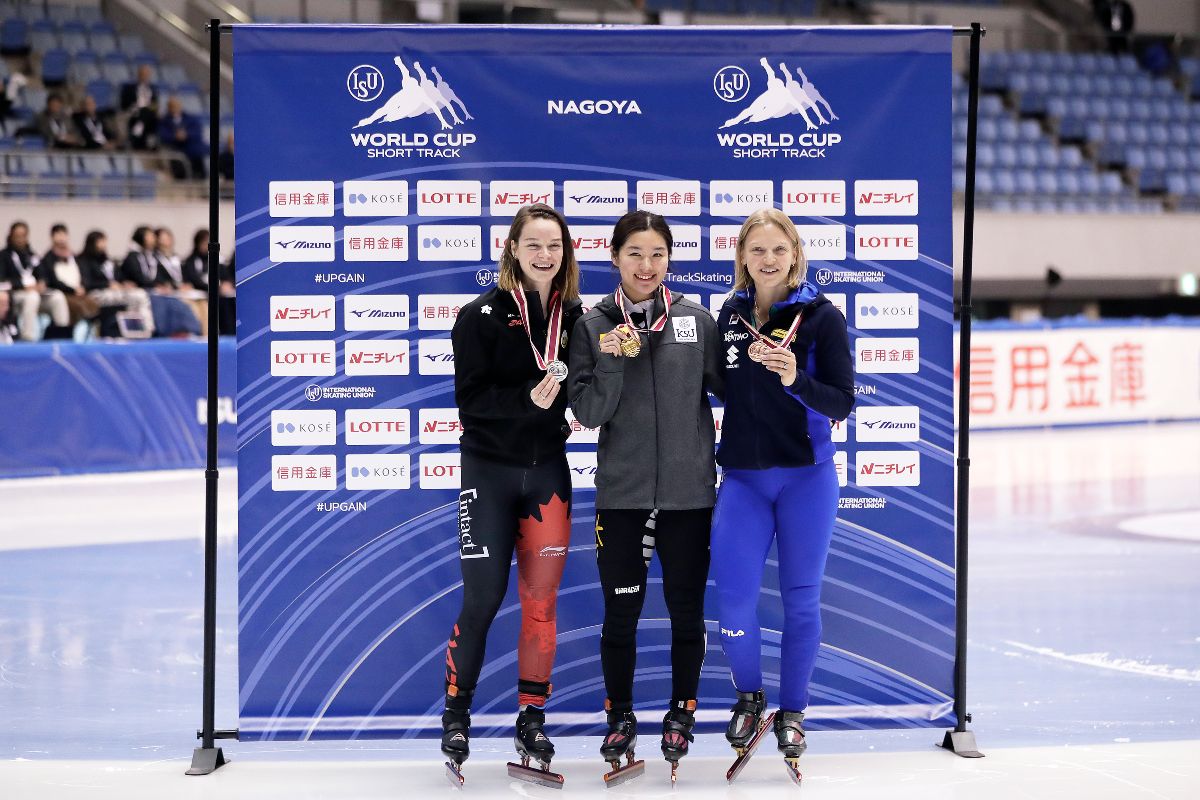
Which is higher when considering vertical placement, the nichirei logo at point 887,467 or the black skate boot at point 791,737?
the nichirei logo at point 887,467

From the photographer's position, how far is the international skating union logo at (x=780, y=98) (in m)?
4.98

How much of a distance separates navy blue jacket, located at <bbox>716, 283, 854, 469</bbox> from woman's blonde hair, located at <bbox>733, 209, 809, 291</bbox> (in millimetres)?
46

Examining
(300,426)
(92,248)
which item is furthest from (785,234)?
(92,248)

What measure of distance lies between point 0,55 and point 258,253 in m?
15.5

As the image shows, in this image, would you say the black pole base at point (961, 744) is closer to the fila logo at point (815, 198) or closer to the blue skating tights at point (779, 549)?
the blue skating tights at point (779, 549)

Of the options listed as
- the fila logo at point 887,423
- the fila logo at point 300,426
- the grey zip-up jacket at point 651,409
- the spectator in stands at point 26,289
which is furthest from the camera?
the spectator in stands at point 26,289

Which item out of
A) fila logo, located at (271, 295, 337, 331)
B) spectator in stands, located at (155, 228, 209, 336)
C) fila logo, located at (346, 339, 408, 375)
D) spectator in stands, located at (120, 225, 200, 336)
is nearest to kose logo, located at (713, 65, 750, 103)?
fila logo, located at (346, 339, 408, 375)

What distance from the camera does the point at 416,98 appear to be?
4918mm

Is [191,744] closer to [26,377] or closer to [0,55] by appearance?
[26,377]

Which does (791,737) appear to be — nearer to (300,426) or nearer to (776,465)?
(776,465)

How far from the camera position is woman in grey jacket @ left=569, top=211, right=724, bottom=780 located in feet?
14.6

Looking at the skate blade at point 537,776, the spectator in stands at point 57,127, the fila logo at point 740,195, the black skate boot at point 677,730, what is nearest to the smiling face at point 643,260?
the fila logo at point 740,195

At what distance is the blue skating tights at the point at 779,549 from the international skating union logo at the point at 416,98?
162 centimetres

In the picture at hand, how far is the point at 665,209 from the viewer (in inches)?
197
